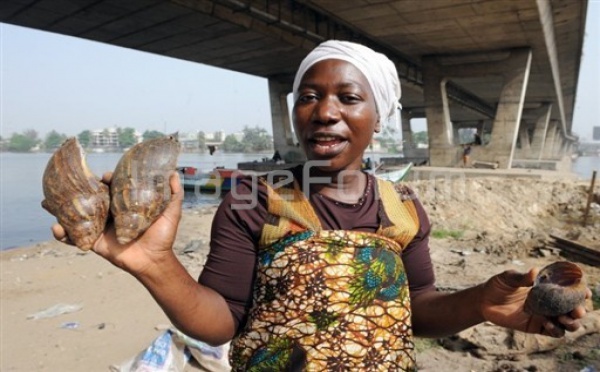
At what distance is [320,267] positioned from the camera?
1167mm

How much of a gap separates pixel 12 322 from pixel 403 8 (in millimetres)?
12036

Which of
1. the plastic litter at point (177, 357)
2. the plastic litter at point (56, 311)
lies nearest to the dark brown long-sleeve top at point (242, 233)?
the plastic litter at point (177, 357)

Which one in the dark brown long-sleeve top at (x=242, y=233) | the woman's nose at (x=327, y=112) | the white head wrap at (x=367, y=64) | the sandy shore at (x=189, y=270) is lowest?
the sandy shore at (x=189, y=270)

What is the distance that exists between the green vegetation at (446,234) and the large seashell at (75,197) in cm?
866

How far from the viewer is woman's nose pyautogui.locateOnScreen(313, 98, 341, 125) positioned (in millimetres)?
1299

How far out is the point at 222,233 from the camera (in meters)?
1.23

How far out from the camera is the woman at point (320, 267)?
1.11 meters

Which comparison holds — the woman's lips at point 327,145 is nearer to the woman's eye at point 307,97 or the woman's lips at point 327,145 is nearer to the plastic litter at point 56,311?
the woman's eye at point 307,97

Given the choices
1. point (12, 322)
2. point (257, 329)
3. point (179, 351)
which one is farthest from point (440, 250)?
point (257, 329)

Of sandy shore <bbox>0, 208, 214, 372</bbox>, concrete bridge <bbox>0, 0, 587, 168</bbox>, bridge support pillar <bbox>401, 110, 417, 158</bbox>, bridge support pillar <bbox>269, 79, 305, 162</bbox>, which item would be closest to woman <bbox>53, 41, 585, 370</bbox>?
sandy shore <bbox>0, 208, 214, 372</bbox>

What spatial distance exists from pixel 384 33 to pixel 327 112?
15003 mm

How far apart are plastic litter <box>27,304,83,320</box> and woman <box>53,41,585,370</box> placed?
4.81 metres

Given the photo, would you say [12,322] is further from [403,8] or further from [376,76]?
[403,8]

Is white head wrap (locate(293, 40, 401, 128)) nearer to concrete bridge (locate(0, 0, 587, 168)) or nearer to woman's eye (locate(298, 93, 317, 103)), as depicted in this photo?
woman's eye (locate(298, 93, 317, 103))
